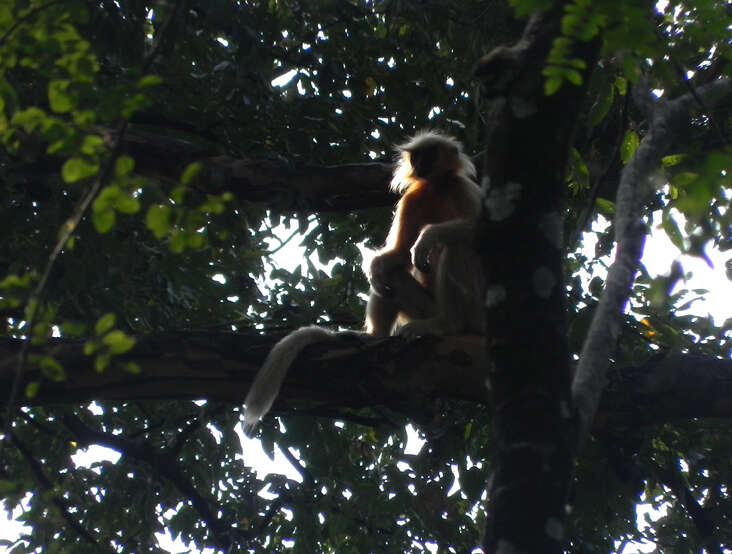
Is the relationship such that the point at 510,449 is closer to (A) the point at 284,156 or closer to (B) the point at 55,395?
(B) the point at 55,395

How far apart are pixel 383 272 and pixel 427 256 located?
1.85 feet

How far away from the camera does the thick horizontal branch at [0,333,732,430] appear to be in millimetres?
4383

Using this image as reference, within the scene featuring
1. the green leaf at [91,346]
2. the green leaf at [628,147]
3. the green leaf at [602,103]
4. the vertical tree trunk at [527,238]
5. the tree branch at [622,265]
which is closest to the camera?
the green leaf at [91,346]

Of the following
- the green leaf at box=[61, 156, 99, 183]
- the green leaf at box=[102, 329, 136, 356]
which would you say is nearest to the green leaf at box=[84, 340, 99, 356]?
the green leaf at box=[102, 329, 136, 356]

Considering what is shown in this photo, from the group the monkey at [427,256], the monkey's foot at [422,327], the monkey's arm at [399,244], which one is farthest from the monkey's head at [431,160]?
the monkey's foot at [422,327]

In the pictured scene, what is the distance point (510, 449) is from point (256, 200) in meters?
3.05

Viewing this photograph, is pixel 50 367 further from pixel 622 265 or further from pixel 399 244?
pixel 399 244

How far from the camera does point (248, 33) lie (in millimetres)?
4895

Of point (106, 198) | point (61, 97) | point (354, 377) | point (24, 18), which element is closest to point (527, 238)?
point (106, 198)

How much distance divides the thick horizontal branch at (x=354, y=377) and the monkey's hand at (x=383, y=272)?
1472mm

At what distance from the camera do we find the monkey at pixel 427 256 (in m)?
5.69

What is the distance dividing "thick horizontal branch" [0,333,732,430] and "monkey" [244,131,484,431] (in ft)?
0.79

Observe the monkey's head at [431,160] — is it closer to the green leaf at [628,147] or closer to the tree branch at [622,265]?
the green leaf at [628,147]

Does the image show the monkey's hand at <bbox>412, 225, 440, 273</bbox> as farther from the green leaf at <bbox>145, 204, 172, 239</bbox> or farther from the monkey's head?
the green leaf at <bbox>145, 204, 172, 239</bbox>
